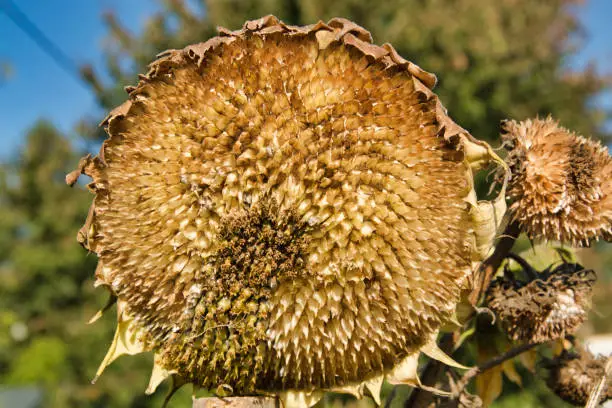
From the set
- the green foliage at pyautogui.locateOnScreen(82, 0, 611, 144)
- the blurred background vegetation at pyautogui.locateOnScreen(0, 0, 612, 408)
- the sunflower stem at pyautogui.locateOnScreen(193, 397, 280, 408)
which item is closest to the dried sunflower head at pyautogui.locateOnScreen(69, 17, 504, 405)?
the sunflower stem at pyautogui.locateOnScreen(193, 397, 280, 408)

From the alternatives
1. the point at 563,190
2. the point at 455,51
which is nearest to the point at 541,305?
the point at 563,190

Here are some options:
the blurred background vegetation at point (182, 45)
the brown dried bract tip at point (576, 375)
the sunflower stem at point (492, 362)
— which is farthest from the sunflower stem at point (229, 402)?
the blurred background vegetation at point (182, 45)

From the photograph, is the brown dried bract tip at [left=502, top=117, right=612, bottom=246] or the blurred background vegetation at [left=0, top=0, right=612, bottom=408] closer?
the brown dried bract tip at [left=502, top=117, right=612, bottom=246]

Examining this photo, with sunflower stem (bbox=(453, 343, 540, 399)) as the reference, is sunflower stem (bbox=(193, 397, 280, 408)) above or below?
below

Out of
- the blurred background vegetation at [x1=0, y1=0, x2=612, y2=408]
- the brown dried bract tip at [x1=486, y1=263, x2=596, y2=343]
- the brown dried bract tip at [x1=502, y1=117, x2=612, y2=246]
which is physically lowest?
the brown dried bract tip at [x1=486, y1=263, x2=596, y2=343]

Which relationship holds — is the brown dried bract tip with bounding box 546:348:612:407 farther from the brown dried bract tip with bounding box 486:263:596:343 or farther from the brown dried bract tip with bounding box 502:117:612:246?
the brown dried bract tip with bounding box 502:117:612:246

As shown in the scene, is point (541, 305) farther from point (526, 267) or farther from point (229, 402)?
point (229, 402)

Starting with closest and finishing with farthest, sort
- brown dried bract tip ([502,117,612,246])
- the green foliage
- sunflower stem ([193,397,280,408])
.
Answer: sunflower stem ([193,397,280,408]) → brown dried bract tip ([502,117,612,246]) → the green foliage

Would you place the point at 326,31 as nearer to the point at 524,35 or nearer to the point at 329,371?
the point at 329,371
